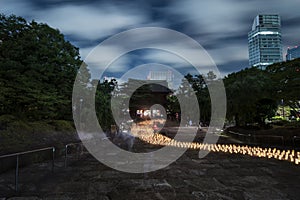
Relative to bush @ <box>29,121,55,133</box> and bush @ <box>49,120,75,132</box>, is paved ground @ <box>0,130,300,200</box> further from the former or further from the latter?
bush @ <box>49,120,75,132</box>

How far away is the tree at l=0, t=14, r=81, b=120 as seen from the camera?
391 inches

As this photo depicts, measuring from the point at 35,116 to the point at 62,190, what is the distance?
8.35 m

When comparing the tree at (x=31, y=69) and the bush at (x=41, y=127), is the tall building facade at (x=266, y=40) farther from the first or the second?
the bush at (x=41, y=127)

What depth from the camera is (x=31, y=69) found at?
1042 cm

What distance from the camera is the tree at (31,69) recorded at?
9.94 m

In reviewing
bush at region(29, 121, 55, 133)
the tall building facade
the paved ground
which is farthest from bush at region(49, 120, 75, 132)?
the tall building facade

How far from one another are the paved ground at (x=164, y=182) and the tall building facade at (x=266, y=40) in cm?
10052

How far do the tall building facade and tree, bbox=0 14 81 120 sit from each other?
98447mm

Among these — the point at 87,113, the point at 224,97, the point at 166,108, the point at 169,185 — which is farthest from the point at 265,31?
the point at 169,185

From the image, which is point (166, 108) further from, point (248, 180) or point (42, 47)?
point (248, 180)

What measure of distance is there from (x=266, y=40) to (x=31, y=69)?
112 metres

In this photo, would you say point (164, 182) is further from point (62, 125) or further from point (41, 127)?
point (62, 125)

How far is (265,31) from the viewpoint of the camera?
96125 mm

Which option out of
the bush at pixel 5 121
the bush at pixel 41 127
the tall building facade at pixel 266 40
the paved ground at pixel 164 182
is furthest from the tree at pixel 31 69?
the tall building facade at pixel 266 40
